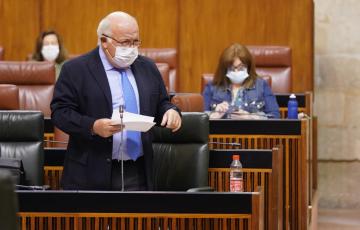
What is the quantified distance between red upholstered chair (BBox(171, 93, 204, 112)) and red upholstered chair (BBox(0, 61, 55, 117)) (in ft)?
5.72

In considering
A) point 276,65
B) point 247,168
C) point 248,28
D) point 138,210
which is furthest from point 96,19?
point 138,210

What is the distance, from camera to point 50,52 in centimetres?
855

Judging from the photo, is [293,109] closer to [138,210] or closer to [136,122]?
[136,122]

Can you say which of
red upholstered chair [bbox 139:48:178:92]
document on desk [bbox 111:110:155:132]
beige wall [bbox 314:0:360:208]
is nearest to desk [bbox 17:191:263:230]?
document on desk [bbox 111:110:155:132]

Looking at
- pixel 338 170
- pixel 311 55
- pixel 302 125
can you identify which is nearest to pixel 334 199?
pixel 338 170

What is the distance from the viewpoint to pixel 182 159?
203 inches

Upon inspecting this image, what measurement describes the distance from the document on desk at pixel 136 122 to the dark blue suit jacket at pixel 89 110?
236 millimetres

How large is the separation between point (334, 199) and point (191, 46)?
205 centimetres

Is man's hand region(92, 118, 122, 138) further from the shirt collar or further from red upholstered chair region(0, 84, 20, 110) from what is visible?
red upholstered chair region(0, 84, 20, 110)

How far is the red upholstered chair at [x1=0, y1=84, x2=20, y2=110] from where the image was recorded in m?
6.08

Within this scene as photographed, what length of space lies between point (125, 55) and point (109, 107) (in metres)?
0.25

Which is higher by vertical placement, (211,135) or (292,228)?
(211,135)

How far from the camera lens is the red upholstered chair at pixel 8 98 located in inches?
239

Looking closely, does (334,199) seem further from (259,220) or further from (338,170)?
(259,220)
